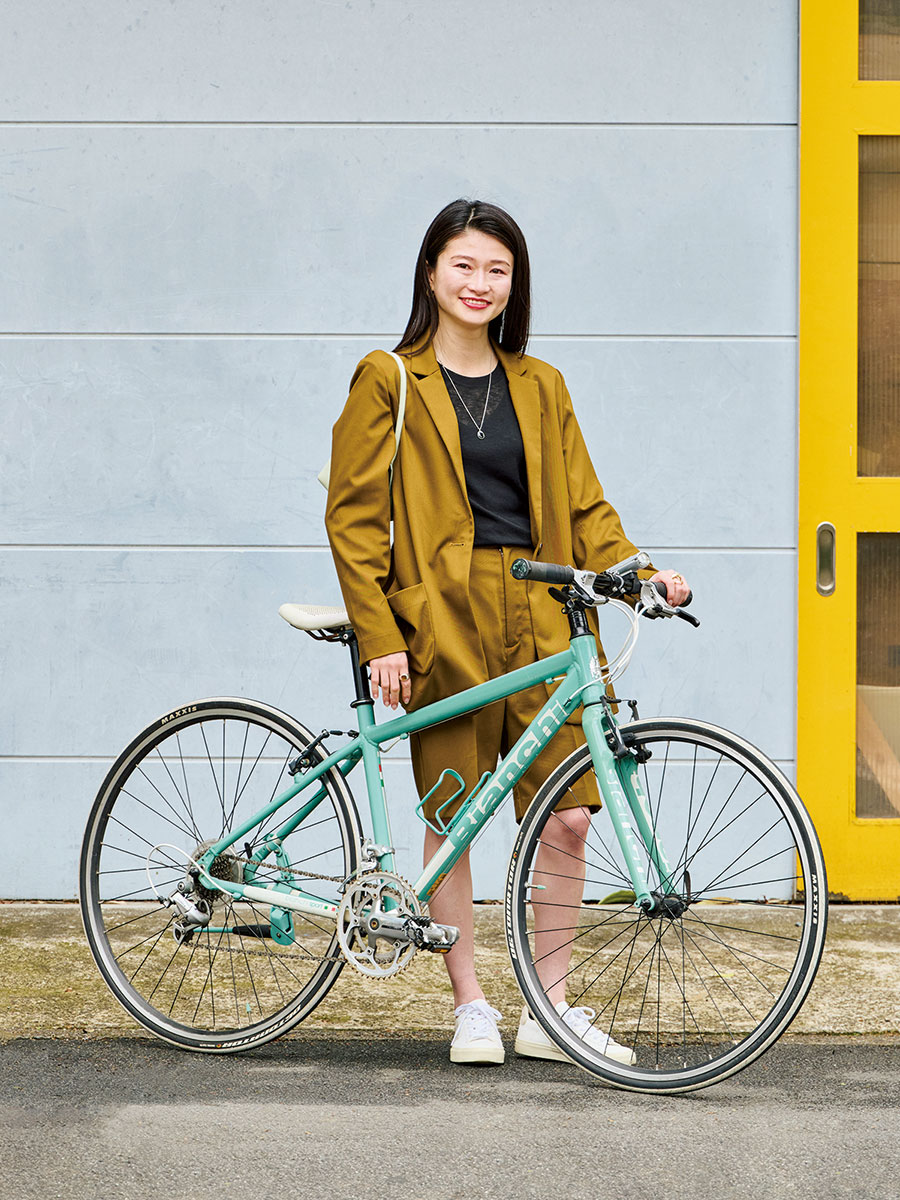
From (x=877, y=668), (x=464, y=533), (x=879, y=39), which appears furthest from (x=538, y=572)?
(x=879, y=39)

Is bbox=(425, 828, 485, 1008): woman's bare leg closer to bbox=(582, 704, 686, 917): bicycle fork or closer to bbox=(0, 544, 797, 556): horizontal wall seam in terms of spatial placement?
bbox=(582, 704, 686, 917): bicycle fork

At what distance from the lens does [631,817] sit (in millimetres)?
2727

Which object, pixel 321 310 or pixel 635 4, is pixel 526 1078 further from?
pixel 635 4

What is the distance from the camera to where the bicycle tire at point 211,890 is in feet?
9.95

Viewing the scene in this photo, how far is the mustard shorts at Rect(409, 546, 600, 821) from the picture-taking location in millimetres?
2973

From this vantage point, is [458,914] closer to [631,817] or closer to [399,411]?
[631,817]

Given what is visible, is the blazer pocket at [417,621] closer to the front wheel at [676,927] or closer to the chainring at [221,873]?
the front wheel at [676,927]

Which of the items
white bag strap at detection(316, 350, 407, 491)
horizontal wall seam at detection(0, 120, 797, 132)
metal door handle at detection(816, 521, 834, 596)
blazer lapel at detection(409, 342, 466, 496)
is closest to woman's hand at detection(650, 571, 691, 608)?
blazer lapel at detection(409, 342, 466, 496)

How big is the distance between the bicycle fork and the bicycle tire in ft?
1.90

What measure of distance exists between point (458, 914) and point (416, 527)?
2.84 ft

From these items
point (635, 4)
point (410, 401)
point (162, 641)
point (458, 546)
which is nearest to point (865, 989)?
point (458, 546)

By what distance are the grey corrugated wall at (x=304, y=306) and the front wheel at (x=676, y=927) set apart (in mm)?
343

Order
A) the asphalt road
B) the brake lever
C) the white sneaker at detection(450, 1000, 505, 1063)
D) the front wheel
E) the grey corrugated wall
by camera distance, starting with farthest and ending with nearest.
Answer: the grey corrugated wall
the white sneaker at detection(450, 1000, 505, 1063)
the brake lever
the front wheel
the asphalt road

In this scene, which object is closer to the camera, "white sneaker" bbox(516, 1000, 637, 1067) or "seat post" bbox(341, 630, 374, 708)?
"white sneaker" bbox(516, 1000, 637, 1067)
